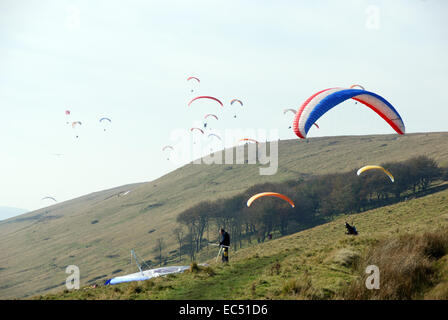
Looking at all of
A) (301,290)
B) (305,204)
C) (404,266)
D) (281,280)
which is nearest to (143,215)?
(305,204)

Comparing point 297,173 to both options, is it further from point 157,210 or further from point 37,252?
point 37,252

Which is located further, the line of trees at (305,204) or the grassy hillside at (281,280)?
the line of trees at (305,204)

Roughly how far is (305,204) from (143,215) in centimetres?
7110

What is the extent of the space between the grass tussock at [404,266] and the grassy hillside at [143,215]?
304 ft

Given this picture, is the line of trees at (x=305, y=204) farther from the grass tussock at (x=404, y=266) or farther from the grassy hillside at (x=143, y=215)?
the grass tussock at (x=404, y=266)

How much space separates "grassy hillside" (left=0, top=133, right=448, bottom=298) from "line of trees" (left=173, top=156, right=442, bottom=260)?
363 inches

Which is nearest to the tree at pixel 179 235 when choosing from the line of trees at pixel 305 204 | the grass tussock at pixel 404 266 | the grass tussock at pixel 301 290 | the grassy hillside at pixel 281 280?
the line of trees at pixel 305 204

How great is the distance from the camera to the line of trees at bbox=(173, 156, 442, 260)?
298ft

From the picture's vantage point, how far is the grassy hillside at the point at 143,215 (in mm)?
118812

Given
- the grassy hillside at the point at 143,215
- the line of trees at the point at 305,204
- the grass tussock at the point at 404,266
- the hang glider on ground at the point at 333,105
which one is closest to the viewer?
the grass tussock at the point at 404,266

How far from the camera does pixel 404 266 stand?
47.9 ft

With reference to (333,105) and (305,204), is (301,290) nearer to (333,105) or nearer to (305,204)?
(333,105)
